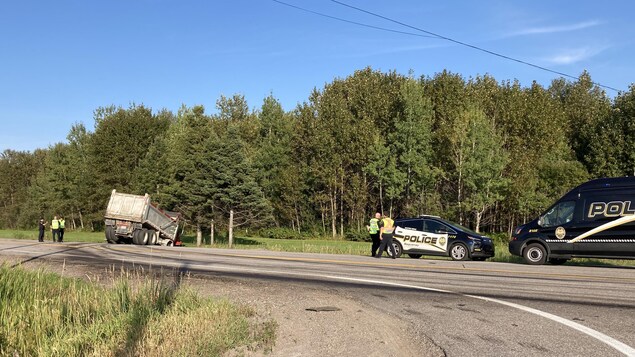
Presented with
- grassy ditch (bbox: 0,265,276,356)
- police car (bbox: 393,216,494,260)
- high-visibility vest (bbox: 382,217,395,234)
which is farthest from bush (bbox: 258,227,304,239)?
grassy ditch (bbox: 0,265,276,356)

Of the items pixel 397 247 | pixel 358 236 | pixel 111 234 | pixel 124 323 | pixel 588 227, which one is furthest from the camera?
pixel 358 236

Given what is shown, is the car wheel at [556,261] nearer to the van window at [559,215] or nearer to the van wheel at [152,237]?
the van window at [559,215]

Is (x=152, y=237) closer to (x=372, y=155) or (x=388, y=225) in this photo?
(x=388, y=225)

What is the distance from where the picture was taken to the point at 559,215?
1809cm

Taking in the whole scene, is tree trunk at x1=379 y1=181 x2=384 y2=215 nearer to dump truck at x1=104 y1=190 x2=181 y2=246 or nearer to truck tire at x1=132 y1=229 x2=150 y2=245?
dump truck at x1=104 y1=190 x2=181 y2=246

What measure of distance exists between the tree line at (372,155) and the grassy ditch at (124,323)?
125 ft

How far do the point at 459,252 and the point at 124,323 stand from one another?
595 inches

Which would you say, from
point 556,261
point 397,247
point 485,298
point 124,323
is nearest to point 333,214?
point 397,247

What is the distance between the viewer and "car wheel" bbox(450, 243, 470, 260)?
20.5 m

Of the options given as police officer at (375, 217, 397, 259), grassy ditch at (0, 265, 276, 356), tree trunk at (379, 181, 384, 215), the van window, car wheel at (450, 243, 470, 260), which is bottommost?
grassy ditch at (0, 265, 276, 356)

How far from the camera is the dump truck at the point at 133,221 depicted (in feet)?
111

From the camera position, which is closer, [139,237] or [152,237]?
[139,237]

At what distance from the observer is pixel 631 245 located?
16484 mm

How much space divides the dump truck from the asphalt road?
51.8 ft
